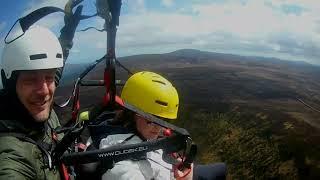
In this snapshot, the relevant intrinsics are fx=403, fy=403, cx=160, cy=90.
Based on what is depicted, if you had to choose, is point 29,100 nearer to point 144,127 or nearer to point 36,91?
point 36,91

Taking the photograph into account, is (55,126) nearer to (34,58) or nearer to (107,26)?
(34,58)

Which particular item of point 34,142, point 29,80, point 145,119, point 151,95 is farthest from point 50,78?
point 151,95

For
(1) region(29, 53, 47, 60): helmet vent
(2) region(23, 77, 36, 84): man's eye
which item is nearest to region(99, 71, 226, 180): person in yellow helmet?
(2) region(23, 77, 36, 84): man's eye

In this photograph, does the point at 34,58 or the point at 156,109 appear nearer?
the point at 34,58

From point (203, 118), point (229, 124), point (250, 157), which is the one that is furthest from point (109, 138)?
point (203, 118)

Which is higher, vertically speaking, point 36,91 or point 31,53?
point 31,53
